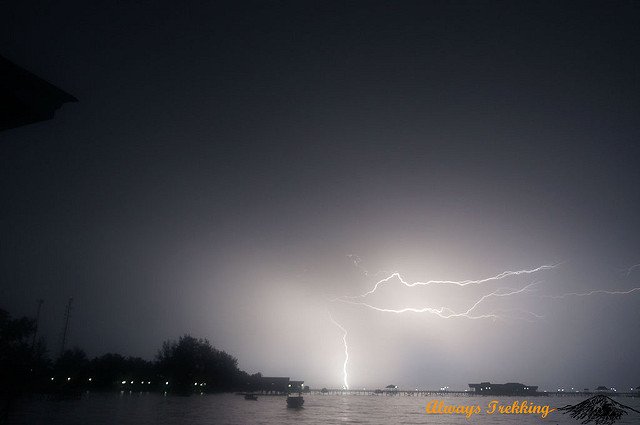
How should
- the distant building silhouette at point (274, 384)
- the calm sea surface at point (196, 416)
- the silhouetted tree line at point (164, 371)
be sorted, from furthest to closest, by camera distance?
1. the distant building silhouette at point (274, 384)
2. the silhouetted tree line at point (164, 371)
3. the calm sea surface at point (196, 416)

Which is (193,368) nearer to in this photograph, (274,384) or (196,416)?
(274,384)

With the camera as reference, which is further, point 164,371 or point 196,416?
point 164,371

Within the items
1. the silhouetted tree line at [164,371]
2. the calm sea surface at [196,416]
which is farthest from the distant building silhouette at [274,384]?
the calm sea surface at [196,416]

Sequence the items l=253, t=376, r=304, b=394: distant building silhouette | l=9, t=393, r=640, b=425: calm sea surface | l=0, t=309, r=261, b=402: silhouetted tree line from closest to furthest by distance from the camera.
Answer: l=9, t=393, r=640, b=425: calm sea surface
l=0, t=309, r=261, b=402: silhouetted tree line
l=253, t=376, r=304, b=394: distant building silhouette

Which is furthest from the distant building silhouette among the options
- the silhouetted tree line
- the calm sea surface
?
the calm sea surface

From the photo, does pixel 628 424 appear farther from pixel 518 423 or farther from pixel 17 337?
pixel 17 337

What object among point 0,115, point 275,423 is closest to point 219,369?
point 275,423

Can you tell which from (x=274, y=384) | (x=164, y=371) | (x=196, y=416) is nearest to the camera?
(x=196, y=416)

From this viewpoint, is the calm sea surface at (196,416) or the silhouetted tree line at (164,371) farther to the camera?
the silhouetted tree line at (164,371)

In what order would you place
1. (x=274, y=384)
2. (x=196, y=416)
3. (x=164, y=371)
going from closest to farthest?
1. (x=196, y=416)
2. (x=164, y=371)
3. (x=274, y=384)

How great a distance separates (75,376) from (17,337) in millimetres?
63796

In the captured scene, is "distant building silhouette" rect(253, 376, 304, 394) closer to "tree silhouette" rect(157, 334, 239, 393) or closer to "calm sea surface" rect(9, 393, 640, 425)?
"tree silhouette" rect(157, 334, 239, 393)

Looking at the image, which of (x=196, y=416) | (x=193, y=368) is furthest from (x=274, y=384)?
(x=196, y=416)

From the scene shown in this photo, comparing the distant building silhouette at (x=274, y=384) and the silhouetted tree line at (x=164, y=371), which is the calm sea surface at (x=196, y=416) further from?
the distant building silhouette at (x=274, y=384)
